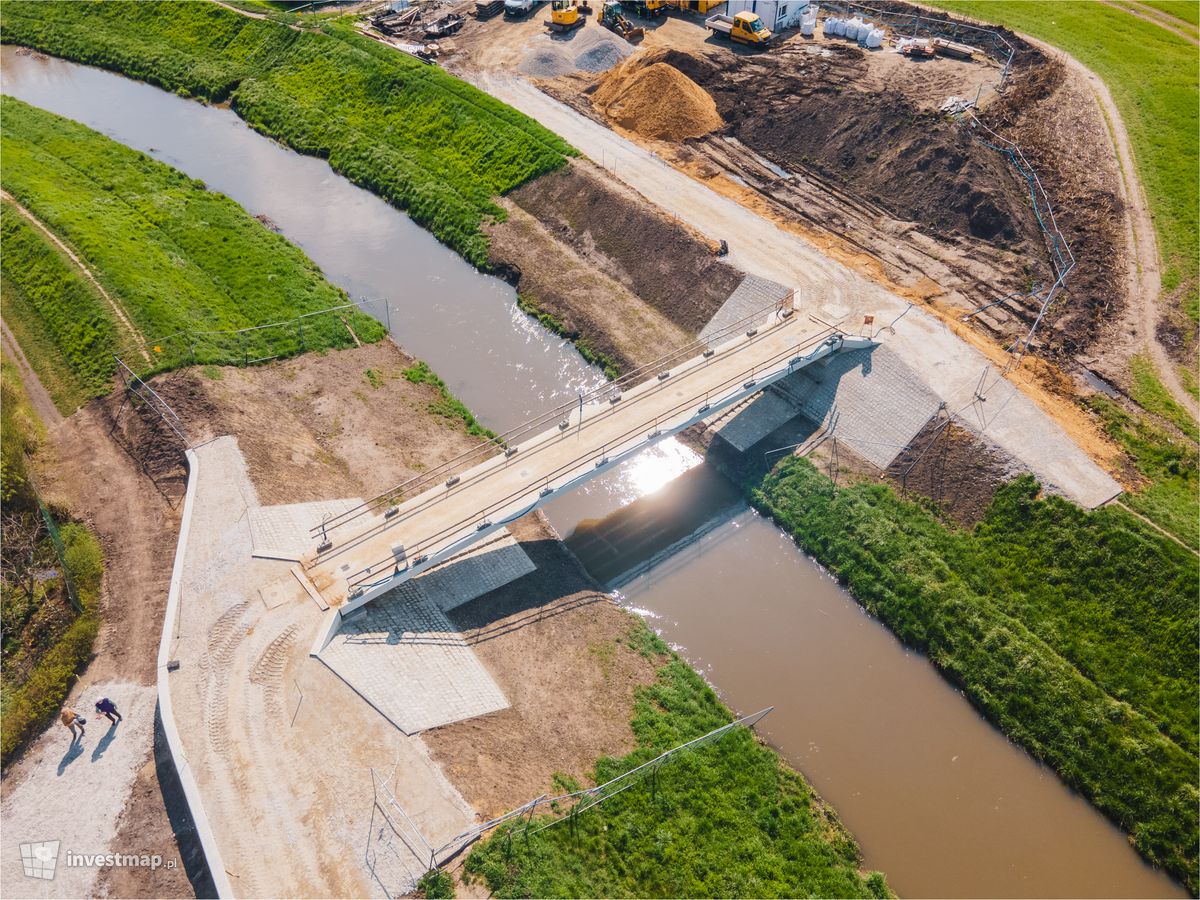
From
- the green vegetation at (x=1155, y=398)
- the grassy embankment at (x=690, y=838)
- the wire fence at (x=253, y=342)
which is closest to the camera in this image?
the grassy embankment at (x=690, y=838)

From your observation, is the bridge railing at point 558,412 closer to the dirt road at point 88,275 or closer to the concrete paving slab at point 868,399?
the concrete paving slab at point 868,399

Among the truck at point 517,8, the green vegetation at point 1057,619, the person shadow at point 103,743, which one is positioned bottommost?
the green vegetation at point 1057,619

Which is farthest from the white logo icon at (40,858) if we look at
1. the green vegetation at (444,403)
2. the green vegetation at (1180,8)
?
the green vegetation at (1180,8)

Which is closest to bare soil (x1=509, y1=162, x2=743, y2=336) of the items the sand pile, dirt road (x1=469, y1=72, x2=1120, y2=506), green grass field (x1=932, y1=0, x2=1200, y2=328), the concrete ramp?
dirt road (x1=469, y1=72, x2=1120, y2=506)

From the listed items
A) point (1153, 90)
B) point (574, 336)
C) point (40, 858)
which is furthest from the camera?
point (1153, 90)

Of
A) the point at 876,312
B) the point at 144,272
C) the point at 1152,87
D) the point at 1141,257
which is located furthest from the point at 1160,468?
the point at 144,272

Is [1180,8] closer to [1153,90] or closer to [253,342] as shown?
[1153,90]

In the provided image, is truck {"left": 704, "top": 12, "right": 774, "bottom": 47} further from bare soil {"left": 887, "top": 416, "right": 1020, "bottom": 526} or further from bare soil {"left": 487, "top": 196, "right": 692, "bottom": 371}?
bare soil {"left": 887, "top": 416, "right": 1020, "bottom": 526}

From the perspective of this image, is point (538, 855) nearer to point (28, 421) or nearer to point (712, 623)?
point (712, 623)

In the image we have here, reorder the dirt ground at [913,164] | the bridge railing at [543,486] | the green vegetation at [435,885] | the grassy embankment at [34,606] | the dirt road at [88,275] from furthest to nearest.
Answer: the dirt ground at [913,164] < the dirt road at [88,275] < the bridge railing at [543,486] < the grassy embankment at [34,606] < the green vegetation at [435,885]
